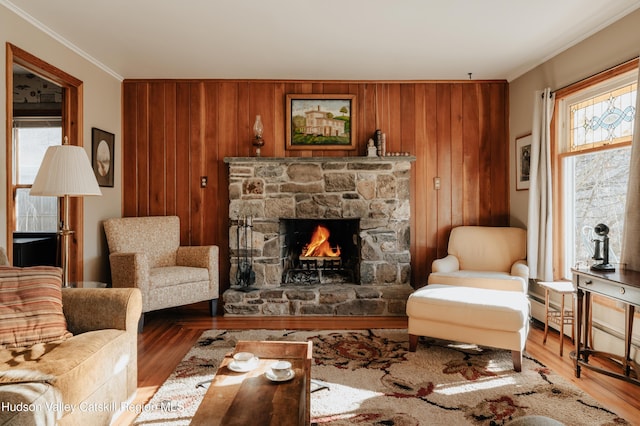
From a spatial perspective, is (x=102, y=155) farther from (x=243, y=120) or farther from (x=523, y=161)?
(x=523, y=161)

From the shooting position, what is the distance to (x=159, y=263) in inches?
166

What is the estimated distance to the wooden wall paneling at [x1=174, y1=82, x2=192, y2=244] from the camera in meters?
4.57

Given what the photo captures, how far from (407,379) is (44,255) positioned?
403 cm

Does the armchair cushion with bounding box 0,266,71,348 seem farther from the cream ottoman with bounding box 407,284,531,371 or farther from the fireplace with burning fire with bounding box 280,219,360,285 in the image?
the fireplace with burning fire with bounding box 280,219,360,285

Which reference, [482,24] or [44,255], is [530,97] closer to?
[482,24]

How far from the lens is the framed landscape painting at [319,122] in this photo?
4559 mm

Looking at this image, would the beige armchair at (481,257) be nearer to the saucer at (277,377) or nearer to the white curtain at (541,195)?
the white curtain at (541,195)

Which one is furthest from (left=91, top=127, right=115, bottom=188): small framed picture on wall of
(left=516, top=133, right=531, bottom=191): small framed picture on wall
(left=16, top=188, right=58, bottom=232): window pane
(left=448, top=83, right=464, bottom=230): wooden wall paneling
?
(left=516, top=133, right=531, bottom=191): small framed picture on wall

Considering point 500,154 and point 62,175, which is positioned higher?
point 500,154

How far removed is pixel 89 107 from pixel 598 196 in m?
4.68

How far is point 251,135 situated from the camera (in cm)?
457

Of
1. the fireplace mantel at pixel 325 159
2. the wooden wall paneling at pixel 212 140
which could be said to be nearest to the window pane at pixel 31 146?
the wooden wall paneling at pixel 212 140

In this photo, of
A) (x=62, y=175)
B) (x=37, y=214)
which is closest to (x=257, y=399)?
(x=62, y=175)

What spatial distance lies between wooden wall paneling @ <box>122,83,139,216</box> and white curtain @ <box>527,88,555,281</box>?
4139 millimetres
